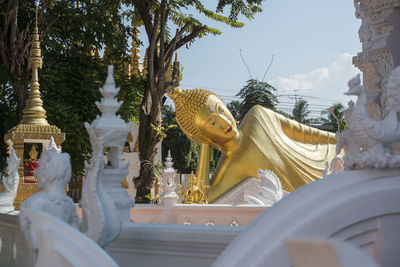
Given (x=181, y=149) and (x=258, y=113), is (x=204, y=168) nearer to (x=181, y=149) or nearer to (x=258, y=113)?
Result: (x=258, y=113)

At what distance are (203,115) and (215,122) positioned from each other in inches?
12.4

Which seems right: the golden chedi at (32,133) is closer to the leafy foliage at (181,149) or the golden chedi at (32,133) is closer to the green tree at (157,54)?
the green tree at (157,54)

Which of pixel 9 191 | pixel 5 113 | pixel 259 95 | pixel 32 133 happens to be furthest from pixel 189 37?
pixel 259 95

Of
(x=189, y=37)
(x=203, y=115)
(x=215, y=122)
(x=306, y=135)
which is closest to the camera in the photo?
(x=203, y=115)

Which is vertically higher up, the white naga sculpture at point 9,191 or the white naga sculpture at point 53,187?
the white naga sculpture at point 53,187

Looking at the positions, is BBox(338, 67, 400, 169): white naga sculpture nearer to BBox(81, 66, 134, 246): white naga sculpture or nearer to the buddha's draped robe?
BBox(81, 66, 134, 246): white naga sculpture

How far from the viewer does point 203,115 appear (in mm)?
11578

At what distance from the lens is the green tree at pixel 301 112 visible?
34.3m

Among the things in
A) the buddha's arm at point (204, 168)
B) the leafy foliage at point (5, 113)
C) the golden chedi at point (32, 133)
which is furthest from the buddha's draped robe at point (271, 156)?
the leafy foliage at point (5, 113)

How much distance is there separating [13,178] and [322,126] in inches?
1136

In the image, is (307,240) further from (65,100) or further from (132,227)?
(65,100)

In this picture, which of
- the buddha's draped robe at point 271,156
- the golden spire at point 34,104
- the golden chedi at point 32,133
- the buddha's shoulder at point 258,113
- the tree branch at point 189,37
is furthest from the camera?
the tree branch at point 189,37

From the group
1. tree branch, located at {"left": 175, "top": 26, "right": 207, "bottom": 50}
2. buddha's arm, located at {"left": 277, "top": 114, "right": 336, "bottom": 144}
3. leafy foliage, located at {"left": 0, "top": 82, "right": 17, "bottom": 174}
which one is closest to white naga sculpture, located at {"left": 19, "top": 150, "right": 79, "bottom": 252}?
leafy foliage, located at {"left": 0, "top": 82, "right": 17, "bottom": 174}

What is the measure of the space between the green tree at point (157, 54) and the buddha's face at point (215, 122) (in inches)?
42.7
